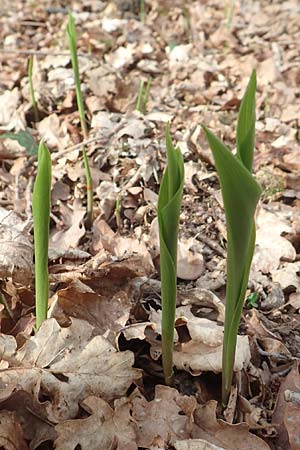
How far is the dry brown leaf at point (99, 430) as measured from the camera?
1.13 meters

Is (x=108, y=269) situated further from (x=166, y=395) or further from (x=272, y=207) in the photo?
(x=272, y=207)

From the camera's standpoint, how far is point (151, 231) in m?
1.82

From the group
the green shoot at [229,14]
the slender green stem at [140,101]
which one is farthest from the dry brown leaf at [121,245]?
the green shoot at [229,14]

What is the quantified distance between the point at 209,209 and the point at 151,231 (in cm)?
28

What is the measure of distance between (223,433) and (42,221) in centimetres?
62

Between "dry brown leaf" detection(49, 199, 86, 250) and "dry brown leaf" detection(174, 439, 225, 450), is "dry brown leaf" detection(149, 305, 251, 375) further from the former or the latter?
"dry brown leaf" detection(49, 199, 86, 250)

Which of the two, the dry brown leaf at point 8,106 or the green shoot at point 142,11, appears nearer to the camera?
the dry brown leaf at point 8,106

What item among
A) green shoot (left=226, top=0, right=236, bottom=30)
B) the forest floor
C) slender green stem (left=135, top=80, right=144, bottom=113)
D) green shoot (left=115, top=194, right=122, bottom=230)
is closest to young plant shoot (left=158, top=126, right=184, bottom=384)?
the forest floor

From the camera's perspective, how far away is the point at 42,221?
1.07 meters

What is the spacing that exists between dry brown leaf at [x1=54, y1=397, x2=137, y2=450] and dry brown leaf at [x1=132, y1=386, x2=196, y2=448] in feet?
0.10

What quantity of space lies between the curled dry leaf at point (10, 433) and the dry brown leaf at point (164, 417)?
0.83 feet

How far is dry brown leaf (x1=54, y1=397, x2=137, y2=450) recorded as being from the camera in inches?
44.6

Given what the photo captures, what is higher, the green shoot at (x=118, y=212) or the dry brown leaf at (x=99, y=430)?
the green shoot at (x=118, y=212)

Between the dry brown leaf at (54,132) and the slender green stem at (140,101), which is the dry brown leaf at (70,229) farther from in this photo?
the slender green stem at (140,101)
